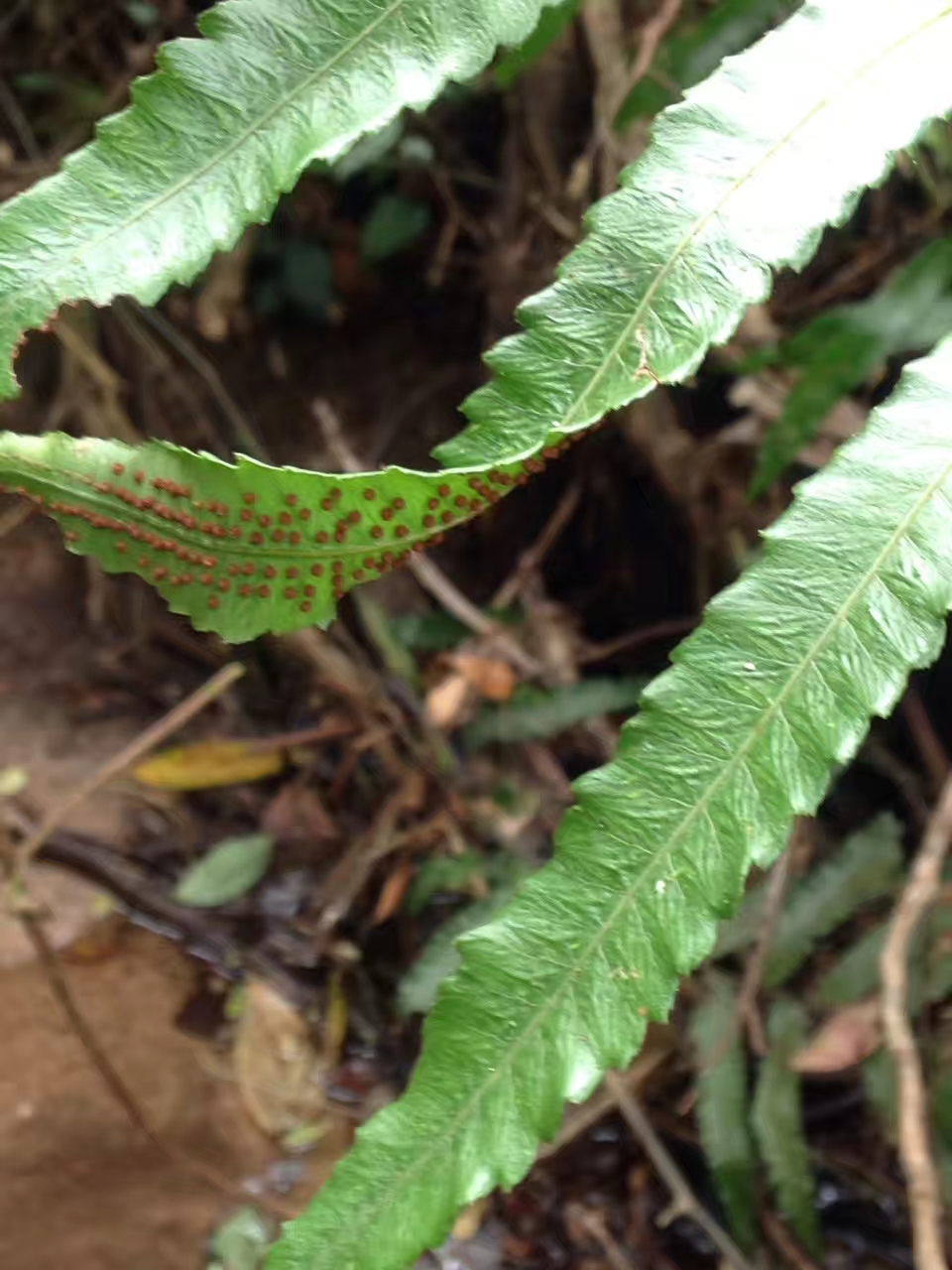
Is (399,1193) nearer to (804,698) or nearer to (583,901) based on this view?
(583,901)

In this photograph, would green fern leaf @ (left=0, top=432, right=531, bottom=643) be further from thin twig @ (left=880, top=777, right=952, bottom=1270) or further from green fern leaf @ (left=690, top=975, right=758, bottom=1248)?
green fern leaf @ (left=690, top=975, right=758, bottom=1248)

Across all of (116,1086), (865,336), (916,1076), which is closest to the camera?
(916,1076)

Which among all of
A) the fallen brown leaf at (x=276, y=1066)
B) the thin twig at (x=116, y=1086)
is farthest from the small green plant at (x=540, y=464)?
the fallen brown leaf at (x=276, y=1066)

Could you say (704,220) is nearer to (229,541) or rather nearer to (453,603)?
(229,541)

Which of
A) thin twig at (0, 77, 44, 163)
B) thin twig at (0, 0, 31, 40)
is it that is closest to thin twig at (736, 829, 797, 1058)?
thin twig at (0, 77, 44, 163)

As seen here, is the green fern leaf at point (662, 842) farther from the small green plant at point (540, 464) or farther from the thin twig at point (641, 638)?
the thin twig at point (641, 638)

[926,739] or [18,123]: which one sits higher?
[18,123]

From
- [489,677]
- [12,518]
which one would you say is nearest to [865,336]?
[489,677]
